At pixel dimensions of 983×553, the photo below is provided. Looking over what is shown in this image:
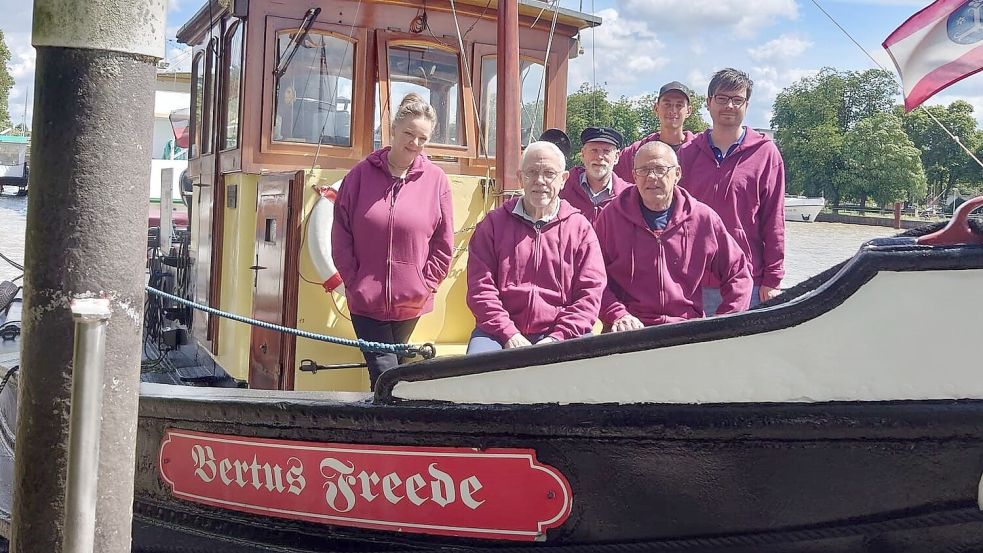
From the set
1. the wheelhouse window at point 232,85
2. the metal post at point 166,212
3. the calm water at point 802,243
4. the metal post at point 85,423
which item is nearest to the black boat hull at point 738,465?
the metal post at point 85,423

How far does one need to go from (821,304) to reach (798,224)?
42.1 m

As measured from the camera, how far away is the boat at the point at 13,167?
41.6 metres

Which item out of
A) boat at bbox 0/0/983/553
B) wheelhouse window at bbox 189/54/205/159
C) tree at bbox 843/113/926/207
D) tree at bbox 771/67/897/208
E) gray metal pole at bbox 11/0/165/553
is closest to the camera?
gray metal pole at bbox 11/0/165/553

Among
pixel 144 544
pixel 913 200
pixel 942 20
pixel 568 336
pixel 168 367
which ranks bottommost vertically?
pixel 144 544

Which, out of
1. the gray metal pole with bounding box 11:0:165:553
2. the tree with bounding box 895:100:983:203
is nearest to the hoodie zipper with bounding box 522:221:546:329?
the gray metal pole with bounding box 11:0:165:553

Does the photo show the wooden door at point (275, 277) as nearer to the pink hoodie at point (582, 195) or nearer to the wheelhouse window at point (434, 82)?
the wheelhouse window at point (434, 82)

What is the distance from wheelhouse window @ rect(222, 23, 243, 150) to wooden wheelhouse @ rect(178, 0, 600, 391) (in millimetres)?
12

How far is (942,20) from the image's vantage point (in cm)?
365

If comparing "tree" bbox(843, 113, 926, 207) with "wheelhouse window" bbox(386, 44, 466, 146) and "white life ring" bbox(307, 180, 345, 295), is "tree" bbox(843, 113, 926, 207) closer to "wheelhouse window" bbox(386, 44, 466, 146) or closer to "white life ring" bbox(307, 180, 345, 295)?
"wheelhouse window" bbox(386, 44, 466, 146)

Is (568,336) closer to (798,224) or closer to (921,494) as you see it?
(921,494)

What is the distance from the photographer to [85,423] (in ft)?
6.75

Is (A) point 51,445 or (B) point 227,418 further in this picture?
(B) point 227,418

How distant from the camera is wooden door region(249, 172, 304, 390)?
14.5ft

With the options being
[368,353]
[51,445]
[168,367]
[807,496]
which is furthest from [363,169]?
[168,367]
